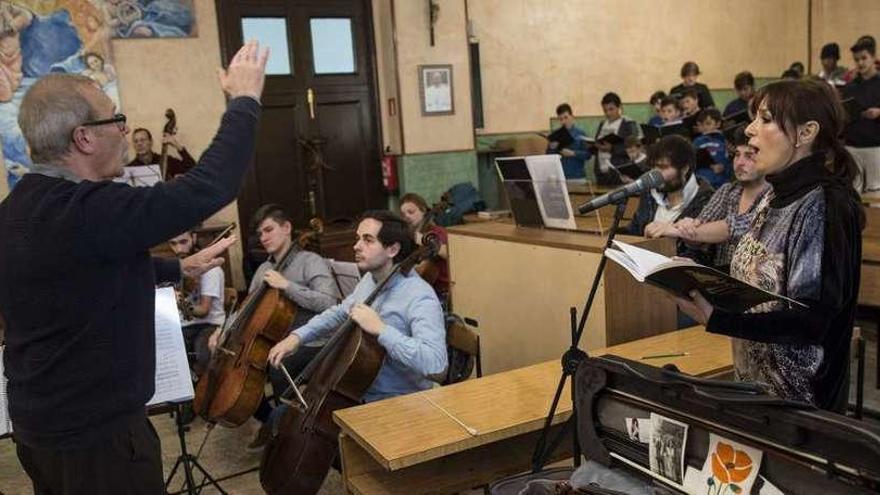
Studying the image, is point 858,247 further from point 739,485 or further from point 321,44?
point 321,44

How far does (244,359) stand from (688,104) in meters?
5.37

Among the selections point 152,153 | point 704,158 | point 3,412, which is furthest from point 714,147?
point 3,412

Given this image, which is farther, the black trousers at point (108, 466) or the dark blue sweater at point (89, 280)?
the black trousers at point (108, 466)

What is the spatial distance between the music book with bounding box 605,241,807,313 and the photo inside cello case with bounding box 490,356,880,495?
0.23m

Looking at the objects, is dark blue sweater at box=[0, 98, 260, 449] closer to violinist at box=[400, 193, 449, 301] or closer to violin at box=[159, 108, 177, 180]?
violinist at box=[400, 193, 449, 301]

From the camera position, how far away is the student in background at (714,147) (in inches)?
219

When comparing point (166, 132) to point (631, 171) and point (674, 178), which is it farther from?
point (674, 178)

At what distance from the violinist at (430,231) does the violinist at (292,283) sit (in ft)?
1.73

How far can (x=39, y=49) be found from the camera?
21.2 ft

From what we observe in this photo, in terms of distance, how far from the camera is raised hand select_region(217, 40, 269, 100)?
1.64 meters

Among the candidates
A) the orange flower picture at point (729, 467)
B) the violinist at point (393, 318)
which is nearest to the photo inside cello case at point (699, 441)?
the orange flower picture at point (729, 467)

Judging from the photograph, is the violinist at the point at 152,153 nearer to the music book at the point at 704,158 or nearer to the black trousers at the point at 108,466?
the music book at the point at 704,158

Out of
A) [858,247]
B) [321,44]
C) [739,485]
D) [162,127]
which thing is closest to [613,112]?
[321,44]

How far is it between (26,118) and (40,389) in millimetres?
591
